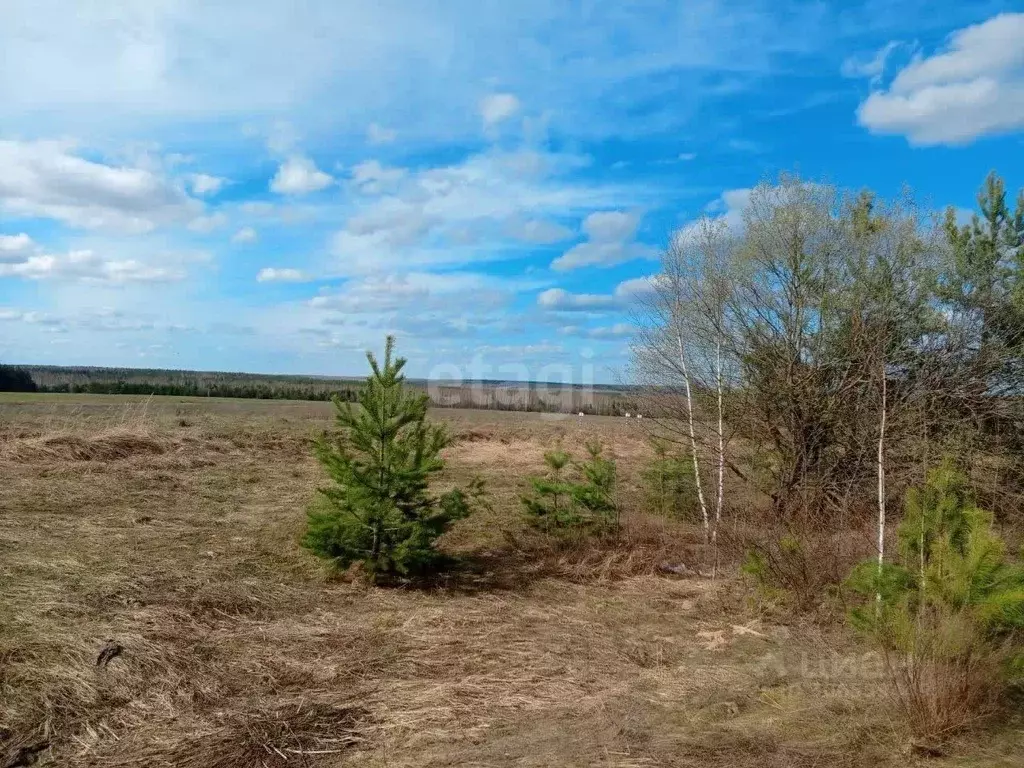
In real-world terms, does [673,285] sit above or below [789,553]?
above

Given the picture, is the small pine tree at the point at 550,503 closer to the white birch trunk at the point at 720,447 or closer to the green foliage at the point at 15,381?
the white birch trunk at the point at 720,447

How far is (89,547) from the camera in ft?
27.5

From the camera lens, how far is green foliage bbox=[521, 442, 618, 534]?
973cm

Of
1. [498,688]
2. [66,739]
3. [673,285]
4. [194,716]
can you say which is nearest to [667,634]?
[498,688]

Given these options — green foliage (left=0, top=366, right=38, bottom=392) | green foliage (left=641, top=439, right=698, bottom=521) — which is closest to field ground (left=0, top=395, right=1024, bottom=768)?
green foliage (left=641, top=439, right=698, bottom=521)

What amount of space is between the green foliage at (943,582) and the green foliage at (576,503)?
177 inches

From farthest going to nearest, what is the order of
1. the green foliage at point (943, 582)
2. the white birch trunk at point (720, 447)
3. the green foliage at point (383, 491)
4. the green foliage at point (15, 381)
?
the green foliage at point (15, 381) → the white birch trunk at point (720, 447) → the green foliage at point (383, 491) → the green foliage at point (943, 582)

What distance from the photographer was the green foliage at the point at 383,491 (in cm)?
755

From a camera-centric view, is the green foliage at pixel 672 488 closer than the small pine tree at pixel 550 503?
No

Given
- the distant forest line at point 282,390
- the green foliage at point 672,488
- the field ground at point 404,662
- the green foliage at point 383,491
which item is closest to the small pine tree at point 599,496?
the field ground at point 404,662

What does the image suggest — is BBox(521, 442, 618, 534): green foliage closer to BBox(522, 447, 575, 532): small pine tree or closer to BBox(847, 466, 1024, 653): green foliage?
BBox(522, 447, 575, 532): small pine tree

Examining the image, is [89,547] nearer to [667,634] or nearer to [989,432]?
[667,634]

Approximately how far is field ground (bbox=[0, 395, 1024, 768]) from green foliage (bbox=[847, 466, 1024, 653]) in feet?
1.48

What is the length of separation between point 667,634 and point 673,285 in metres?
5.70
